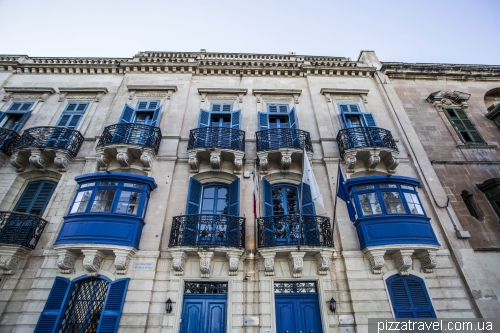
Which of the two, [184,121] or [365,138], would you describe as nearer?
[365,138]

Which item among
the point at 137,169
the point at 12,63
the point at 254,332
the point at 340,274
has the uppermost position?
the point at 12,63

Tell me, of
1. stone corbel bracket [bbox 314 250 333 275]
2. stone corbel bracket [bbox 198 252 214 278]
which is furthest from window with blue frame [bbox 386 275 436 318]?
stone corbel bracket [bbox 198 252 214 278]

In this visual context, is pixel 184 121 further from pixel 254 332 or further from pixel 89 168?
Result: pixel 254 332

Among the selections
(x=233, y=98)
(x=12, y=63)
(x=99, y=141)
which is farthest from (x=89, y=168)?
(x=12, y=63)

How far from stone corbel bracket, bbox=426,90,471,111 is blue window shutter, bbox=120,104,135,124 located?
16.2 metres

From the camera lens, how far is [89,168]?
971cm

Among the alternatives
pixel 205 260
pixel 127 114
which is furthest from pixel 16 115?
pixel 205 260

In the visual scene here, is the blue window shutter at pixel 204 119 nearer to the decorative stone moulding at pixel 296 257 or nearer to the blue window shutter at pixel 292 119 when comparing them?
the blue window shutter at pixel 292 119

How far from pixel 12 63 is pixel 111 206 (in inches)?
521

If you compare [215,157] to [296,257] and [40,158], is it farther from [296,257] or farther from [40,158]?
[40,158]

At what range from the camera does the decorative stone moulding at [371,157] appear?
31.4 feet

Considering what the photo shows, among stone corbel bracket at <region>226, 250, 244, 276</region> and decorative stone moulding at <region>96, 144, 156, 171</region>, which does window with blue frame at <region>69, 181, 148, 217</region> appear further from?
stone corbel bracket at <region>226, 250, 244, 276</region>

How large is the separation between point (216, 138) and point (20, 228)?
7.56 metres

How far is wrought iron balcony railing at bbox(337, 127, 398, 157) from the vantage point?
32.7 feet
